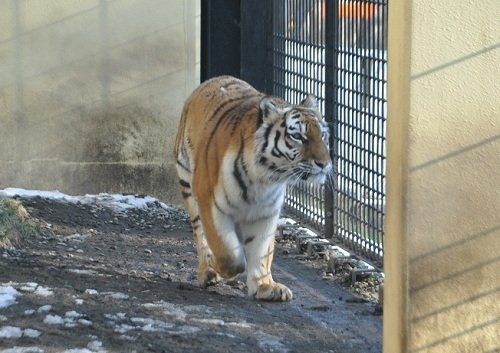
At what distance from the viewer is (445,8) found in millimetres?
4129

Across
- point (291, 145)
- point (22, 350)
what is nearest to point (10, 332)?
point (22, 350)

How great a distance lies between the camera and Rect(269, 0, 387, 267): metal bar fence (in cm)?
659

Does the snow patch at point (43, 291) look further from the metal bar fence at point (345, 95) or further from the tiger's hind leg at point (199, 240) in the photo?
the metal bar fence at point (345, 95)

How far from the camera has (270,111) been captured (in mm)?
6207

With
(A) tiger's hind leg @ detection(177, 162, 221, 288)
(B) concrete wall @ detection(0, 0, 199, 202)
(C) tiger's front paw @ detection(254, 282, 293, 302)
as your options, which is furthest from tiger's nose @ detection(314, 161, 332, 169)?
(B) concrete wall @ detection(0, 0, 199, 202)

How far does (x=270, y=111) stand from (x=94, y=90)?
292 centimetres

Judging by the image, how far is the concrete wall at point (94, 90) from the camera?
28.6 ft

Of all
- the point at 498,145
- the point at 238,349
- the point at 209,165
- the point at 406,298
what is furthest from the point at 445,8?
the point at 209,165

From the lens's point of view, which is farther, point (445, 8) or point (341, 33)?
point (341, 33)

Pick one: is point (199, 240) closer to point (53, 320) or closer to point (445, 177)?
point (53, 320)

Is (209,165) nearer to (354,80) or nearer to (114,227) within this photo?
(354,80)

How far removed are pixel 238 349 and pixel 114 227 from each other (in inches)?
130

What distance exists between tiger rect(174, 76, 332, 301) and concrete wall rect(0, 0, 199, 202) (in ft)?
7.54

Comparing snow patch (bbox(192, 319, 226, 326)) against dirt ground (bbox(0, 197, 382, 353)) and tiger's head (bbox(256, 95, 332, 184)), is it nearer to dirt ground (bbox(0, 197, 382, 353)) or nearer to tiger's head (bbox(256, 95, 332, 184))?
dirt ground (bbox(0, 197, 382, 353))
